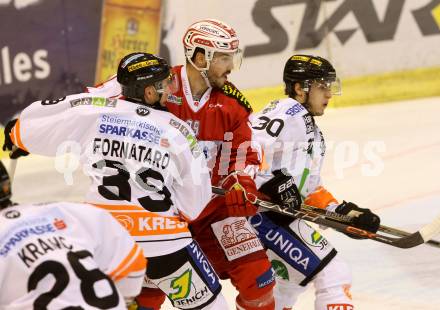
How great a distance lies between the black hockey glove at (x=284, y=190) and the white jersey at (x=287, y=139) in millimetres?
44

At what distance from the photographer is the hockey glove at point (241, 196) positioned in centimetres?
387

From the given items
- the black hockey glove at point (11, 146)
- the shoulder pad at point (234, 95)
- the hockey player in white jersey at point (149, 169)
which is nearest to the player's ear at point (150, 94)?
the hockey player in white jersey at point (149, 169)

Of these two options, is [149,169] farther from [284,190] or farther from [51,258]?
[51,258]

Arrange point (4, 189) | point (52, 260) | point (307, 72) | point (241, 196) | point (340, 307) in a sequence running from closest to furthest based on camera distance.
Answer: point (52, 260) < point (4, 189) < point (241, 196) < point (340, 307) < point (307, 72)

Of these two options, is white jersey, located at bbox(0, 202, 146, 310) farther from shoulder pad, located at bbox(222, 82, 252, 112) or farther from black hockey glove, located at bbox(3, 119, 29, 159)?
shoulder pad, located at bbox(222, 82, 252, 112)

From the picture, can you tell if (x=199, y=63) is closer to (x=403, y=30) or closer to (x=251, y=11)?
(x=251, y=11)

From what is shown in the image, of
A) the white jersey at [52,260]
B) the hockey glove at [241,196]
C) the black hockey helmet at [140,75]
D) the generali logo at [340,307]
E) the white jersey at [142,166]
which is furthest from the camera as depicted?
the generali logo at [340,307]

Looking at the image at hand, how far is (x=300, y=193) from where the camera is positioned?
13.8 feet

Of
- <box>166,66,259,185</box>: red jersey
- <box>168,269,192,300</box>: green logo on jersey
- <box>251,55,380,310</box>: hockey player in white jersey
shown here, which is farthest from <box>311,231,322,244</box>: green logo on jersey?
<box>168,269,192,300</box>: green logo on jersey

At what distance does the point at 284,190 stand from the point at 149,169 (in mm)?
763

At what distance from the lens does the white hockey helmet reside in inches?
161

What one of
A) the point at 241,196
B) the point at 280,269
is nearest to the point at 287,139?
the point at 241,196

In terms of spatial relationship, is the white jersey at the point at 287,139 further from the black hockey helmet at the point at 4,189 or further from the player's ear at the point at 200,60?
the black hockey helmet at the point at 4,189

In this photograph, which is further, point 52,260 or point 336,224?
point 336,224
